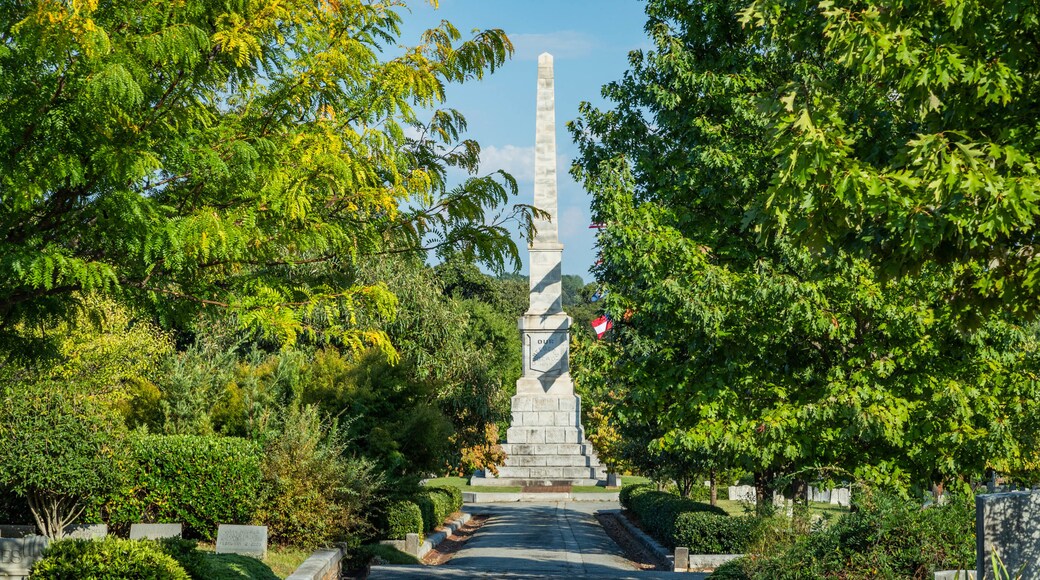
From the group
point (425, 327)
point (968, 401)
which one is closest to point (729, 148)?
point (968, 401)

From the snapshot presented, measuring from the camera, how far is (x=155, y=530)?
15.9 meters

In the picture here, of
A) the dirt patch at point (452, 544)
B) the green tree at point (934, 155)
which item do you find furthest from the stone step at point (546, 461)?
the green tree at point (934, 155)

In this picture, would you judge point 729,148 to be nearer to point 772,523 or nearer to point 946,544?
point 772,523

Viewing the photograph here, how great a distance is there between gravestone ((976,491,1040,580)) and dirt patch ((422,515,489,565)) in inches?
502

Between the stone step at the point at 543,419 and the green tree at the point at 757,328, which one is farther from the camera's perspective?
the stone step at the point at 543,419

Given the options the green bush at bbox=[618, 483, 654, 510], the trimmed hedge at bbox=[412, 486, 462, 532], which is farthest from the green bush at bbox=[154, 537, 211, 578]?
the green bush at bbox=[618, 483, 654, 510]

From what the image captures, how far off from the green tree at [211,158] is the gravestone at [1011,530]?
4.62 meters

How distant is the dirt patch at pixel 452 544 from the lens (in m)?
20.7

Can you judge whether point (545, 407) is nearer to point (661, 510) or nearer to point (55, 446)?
point (661, 510)

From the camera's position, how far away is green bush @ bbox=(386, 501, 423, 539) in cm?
2033

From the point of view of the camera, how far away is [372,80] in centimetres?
956

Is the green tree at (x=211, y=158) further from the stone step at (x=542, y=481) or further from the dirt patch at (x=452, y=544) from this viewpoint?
the stone step at (x=542, y=481)

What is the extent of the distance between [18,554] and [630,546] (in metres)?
15.0

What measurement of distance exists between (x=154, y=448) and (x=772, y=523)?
9552 millimetres
